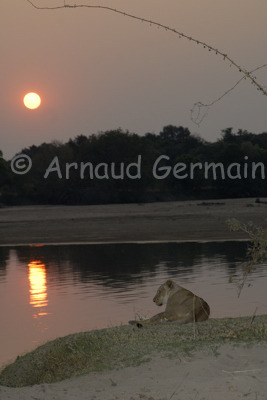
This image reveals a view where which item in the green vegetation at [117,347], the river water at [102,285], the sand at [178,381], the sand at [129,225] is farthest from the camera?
the sand at [129,225]

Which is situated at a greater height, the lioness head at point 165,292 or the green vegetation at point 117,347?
the lioness head at point 165,292

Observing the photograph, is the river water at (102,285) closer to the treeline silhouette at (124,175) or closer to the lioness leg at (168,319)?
the lioness leg at (168,319)

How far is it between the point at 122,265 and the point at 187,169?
63801 millimetres

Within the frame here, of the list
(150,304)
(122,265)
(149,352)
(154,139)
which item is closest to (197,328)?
(149,352)

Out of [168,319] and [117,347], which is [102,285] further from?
[117,347]

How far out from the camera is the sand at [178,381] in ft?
26.1

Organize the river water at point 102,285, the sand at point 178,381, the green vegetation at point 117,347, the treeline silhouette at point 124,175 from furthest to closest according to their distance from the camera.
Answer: the treeline silhouette at point 124,175 → the river water at point 102,285 → the green vegetation at point 117,347 → the sand at point 178,381

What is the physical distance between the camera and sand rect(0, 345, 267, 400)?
794 centimetres

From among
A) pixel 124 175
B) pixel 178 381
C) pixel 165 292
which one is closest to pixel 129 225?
pixel 165 292

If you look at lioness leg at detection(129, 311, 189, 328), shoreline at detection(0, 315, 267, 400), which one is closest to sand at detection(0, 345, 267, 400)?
shoreline at detection(0, 315, 267, 400)

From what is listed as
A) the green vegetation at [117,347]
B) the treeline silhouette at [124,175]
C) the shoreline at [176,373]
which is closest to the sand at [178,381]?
the shoreline at [176,373]

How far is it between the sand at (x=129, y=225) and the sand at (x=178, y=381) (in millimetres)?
25276

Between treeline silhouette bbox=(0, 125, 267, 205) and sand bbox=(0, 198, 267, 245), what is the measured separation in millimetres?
20967

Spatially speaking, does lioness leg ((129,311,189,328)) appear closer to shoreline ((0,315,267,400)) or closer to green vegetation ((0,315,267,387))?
green vegetation ((0,315,267,387))
